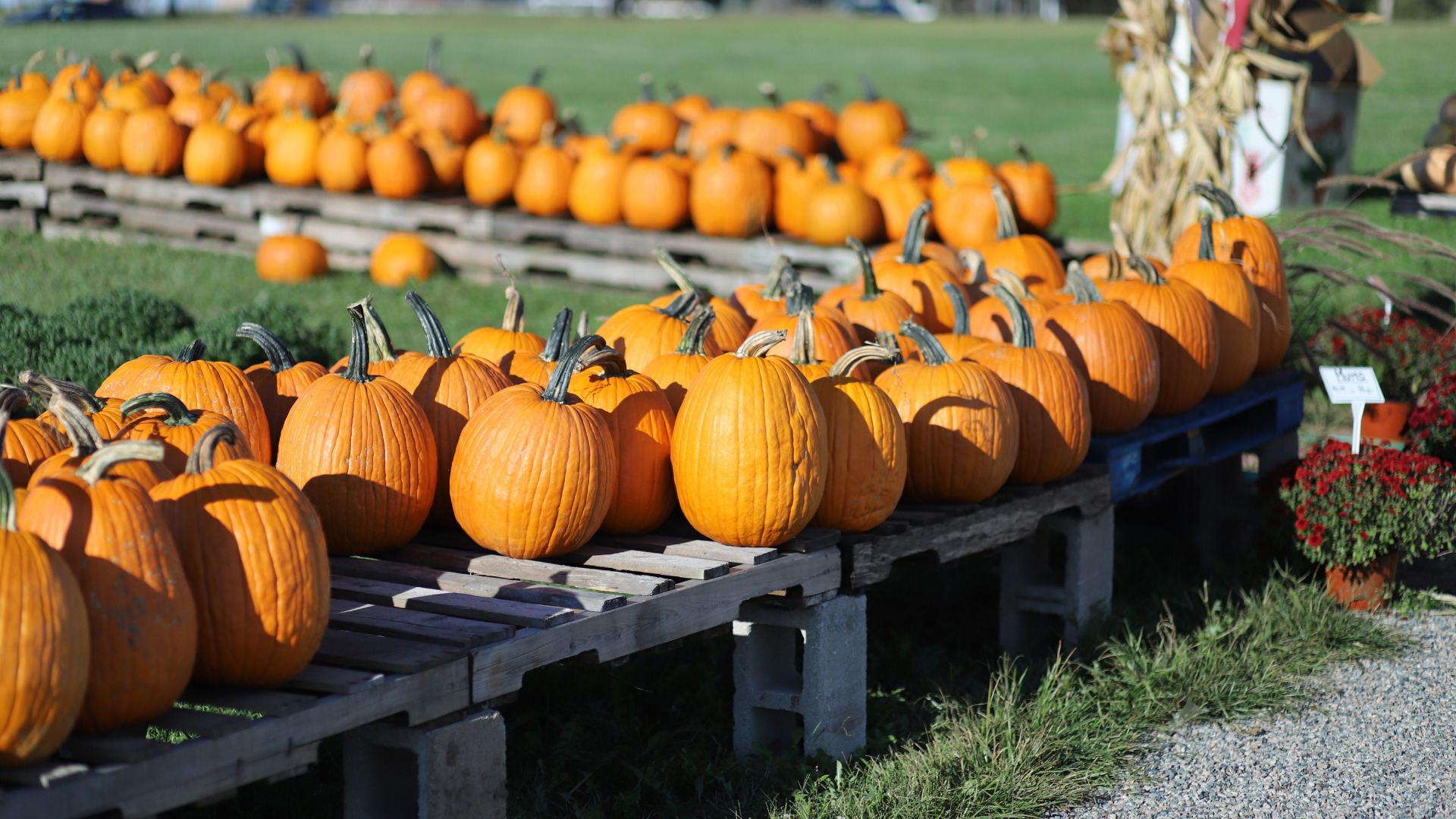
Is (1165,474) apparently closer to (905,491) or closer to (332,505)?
(905,491)

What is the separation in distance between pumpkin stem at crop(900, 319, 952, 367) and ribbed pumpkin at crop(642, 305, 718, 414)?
550mm

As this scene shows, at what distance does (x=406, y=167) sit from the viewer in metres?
9.57

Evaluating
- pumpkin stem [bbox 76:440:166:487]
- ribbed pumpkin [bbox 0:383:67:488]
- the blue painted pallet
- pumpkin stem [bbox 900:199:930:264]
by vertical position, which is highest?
pumpkin stem [bbox 900:199:930:264]

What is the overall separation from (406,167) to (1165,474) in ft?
19.9

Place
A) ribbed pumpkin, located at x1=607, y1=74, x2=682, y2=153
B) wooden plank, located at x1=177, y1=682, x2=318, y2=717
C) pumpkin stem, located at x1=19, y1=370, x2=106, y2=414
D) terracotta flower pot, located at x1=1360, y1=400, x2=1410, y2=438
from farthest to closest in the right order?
1. ribbed pumpkin, located at x1=607, y1=74, x2=682, y2=153
2. terracotta flower pot, located at x1=1360, y1=400, x2=1410, y2=438
3. pumpkin stem, located at x1=19, y1=370, x2=106, y2=414
4. wooden plank, located at x1=177, y1=682, x2=318, y2=717

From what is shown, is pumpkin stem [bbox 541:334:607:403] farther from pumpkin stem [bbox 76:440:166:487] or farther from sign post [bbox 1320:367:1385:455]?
sign post [bbox 1320:367:1385:455]

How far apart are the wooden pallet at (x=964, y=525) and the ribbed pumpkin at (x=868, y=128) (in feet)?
19.9

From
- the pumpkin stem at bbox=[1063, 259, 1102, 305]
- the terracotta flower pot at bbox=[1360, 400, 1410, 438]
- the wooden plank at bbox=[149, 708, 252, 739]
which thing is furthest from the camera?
the terracotta flower pot at bbox=[1360, 400, 1410, 438]

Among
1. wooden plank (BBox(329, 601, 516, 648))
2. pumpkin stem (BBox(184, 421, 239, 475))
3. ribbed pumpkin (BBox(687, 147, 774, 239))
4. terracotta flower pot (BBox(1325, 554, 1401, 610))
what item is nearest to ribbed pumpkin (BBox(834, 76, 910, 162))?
ribbed pumpkin (BBox(687, 147, 774, 239))

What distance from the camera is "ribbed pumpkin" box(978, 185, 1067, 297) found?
5.77 meters

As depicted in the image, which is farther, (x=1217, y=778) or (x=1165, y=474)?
(x=1165, y=474)

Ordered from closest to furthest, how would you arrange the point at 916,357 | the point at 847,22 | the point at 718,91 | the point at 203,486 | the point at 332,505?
the point at 203,486 < the point at 332,505 < the point at 916,357 < the point at 718,91 < the point at 847,22

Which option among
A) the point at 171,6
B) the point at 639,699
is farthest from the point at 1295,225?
the point at 171,6

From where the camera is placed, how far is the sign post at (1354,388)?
5133 millimetres
